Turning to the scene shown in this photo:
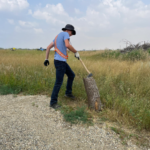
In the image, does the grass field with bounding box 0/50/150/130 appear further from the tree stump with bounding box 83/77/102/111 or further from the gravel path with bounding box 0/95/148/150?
the gravel path with bounding box 0/95/148/150

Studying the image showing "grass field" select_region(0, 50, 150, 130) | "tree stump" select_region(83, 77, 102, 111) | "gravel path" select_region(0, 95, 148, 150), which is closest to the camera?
"gravel path" select_region(0, 95, 148, 150)

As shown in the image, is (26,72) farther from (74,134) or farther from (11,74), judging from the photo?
(74,134)

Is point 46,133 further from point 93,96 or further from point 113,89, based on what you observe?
point 113,89

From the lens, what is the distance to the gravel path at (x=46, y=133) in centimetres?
221

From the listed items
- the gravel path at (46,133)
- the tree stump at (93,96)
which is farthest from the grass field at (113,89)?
the gravel path at (46,133)

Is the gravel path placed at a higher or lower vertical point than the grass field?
lower

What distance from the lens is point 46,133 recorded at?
8.16ft

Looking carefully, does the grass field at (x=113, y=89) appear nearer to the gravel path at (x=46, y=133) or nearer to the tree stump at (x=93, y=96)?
the tree stump at (x=93, y=96)

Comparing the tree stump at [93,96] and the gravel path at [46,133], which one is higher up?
the tree stump at [93,96]

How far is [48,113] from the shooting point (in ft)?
10.4

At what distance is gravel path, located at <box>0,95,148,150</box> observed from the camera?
221 centimetres

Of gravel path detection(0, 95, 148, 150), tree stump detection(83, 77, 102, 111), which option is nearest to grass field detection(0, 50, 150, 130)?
tree stump detection(83, 77, 102, 111)

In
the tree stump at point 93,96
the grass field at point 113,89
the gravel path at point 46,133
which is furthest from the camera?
the tree stump at point 93,96

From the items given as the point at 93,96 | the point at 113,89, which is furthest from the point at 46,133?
the point at 113,89
